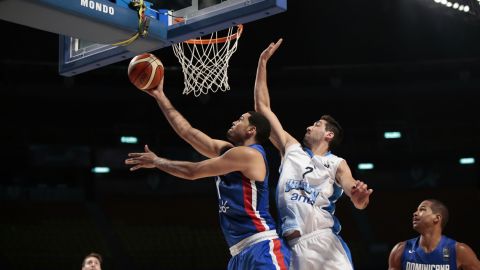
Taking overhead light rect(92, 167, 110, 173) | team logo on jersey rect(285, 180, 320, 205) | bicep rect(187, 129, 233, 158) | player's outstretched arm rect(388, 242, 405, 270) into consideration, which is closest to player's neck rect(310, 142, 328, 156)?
team logo on jersey rect(285, 180, 320, 205)

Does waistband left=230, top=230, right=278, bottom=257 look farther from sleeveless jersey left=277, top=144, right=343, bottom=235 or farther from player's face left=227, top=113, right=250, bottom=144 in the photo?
player's face left=227, top=113, right=250, bottom=144

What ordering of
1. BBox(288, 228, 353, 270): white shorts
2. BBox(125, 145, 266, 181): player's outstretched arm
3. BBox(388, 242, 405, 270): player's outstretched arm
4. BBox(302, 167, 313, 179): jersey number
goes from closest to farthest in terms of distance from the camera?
BBox(125, 145, 266, 181): player's outstretched arm, BBox(288, 228, 353, 270): white shorts, BBox(302, 167, 313, 179): jersey number, BBox(388, 242, 405, 270): player's outstretched arm

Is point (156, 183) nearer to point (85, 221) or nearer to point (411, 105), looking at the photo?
point (85, 221)

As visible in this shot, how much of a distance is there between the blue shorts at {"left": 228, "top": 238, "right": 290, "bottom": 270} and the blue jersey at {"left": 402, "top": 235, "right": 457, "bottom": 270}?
186 cm

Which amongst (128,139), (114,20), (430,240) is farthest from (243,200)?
(128,139)

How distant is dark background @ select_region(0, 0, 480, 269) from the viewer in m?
12.9

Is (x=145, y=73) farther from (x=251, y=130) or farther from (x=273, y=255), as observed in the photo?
(x=273, y=255)

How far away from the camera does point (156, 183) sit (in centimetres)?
1356

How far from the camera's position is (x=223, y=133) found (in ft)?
45.4

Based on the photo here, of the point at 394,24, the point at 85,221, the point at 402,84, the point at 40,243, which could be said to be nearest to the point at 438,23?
the point at 394,24

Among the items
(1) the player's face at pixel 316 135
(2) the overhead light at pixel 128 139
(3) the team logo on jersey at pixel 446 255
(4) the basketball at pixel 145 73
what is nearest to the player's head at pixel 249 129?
(1) the player's face at pixel 316 135

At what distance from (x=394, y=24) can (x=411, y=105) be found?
2.28m

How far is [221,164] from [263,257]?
59 cm

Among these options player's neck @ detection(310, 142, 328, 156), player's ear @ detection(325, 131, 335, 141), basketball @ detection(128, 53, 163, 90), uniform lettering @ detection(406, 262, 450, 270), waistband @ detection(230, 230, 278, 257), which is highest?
basketball @ detection(128, 53, 163, 90)
